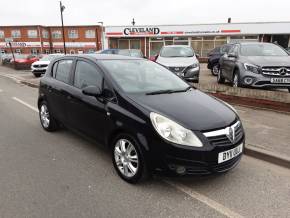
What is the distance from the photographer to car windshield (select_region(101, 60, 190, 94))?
155 inches

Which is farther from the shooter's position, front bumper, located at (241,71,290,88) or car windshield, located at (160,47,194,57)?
car windshield, located at (160,47,194,57)

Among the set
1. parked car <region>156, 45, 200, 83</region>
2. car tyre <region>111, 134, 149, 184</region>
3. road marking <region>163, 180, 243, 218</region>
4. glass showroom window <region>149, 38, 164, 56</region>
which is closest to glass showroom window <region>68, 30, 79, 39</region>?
glass showroom window <region>149, 38, 164, 56</region>

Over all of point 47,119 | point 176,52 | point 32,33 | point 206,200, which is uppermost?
point 32,33

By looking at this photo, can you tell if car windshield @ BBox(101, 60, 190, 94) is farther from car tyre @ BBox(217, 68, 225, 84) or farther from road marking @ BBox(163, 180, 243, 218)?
car tyre @ BBox(217, 68, 225, 84)

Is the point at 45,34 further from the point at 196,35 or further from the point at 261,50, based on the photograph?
the point at 261,50

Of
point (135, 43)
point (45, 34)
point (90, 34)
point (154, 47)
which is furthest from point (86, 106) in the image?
point (45, 34)

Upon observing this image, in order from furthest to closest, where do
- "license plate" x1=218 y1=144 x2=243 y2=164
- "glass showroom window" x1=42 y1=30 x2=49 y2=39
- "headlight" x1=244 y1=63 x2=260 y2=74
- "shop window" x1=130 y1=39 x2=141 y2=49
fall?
1. "glass showroom window" x1=42 y1=30 x2=49 y2=39
2. "shop window" x1=130 y1=39 x2=141 y2=49
3. "headlight" x1=244 y1=63 x2=260 y2=74
4. "license plate" x1=218 y1=144 x2=243 y2=164

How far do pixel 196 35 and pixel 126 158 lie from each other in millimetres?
29986

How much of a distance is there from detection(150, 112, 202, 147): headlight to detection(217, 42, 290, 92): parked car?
512 cm

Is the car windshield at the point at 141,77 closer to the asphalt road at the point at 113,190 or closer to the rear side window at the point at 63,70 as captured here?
the rear side window at the point at 63,70

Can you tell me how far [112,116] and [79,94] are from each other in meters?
1.00

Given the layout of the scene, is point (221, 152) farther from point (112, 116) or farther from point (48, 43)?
point (48, 43)

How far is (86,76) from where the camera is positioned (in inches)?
174

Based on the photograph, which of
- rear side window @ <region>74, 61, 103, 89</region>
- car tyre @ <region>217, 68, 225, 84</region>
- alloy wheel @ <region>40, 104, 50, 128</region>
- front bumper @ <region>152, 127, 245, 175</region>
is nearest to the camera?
front bumper @ <region>152, 127, 245, 175</region>
